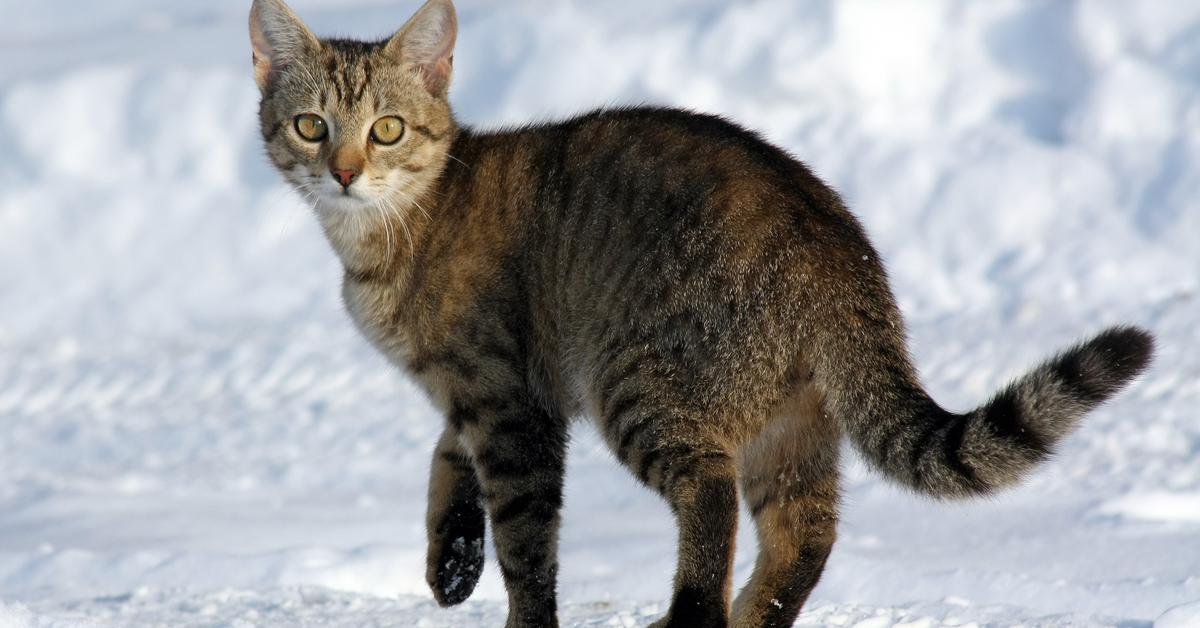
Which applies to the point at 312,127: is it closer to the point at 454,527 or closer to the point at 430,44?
the point at 430,44

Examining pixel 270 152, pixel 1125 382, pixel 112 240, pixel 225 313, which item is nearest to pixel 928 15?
pixel 225 313

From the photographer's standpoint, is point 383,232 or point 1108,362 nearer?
point 1108,362

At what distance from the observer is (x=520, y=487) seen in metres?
4.22

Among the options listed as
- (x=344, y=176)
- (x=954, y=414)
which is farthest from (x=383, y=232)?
(x=954, y=414)

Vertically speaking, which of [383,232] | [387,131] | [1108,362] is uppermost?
[387,131]

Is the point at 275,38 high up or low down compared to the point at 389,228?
up

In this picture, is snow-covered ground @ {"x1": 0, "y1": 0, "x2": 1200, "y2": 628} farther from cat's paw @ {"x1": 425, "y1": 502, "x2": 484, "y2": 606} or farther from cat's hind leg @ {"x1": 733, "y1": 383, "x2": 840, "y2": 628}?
cat's hind leg @ {"x1": 733, "y1": 383, "x2": 840, "y2": 628}

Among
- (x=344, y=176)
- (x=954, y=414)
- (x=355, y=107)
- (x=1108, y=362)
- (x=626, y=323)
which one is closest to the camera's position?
(x=1108, y=362)

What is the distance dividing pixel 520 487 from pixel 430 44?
1510 mm

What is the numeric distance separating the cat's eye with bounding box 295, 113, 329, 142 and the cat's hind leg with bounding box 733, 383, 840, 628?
5.38 feet

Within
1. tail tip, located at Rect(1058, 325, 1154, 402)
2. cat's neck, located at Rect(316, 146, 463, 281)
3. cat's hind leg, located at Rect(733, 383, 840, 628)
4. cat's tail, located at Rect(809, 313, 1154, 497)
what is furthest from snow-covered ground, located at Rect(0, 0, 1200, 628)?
cat's neck, located at Rect(316, 146, 463, 281)

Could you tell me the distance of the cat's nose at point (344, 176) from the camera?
4.37 m

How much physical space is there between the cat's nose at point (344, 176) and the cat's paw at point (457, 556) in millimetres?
1064

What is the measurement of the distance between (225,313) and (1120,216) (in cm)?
571
